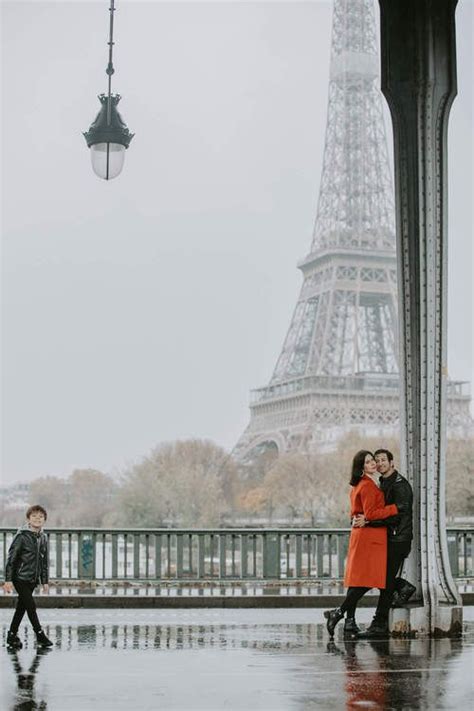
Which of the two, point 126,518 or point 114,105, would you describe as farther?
point 126,518

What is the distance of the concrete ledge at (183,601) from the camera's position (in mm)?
18203

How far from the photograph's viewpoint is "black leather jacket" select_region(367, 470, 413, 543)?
512 inches

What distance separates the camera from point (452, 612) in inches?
525

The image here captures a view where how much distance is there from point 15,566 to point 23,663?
1459 mm

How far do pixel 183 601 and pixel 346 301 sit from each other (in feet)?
216

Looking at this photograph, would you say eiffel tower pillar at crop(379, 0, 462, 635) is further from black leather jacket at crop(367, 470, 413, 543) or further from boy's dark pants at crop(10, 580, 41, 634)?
boy's dark pants at crop(10, 580, 41, 634)

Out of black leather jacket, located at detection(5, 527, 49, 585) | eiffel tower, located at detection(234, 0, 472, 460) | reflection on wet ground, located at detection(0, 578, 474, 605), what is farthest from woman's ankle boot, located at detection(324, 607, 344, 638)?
eiffel tower, located at detection(234, 0, 472, 460)

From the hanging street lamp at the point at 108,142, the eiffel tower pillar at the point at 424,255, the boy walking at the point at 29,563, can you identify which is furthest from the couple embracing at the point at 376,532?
the hanging street lamp at the point at 108,142

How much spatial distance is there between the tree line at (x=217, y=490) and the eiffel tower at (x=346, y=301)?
2402 millimetres

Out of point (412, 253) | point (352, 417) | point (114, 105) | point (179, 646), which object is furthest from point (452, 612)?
point (352, 417)

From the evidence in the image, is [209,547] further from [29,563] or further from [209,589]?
[29,563]

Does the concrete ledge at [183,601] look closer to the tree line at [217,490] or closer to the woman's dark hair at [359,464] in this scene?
the woman's dark hair at [359,464]

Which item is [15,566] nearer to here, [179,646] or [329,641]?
[179,646]

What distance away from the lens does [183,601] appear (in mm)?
18562
